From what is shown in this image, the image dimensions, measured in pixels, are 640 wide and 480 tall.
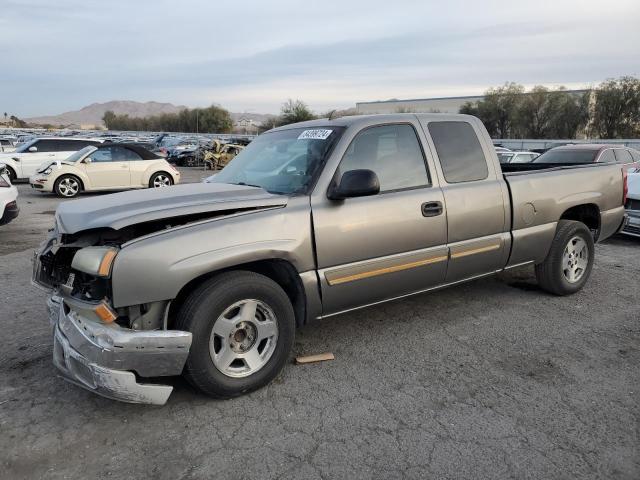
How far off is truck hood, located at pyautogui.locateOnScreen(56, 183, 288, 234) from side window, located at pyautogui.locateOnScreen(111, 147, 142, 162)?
41.0ft

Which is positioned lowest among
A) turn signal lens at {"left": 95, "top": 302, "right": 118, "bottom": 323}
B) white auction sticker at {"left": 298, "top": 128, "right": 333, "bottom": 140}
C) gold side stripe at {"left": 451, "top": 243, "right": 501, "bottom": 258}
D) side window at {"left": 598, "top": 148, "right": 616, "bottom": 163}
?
gold side stripe at {"left": 451, "top": 243, "right": 501, "bottom": 258}

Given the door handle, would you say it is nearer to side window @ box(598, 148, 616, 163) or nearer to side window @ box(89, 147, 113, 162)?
side window @ box(598, 148, 616, 163)

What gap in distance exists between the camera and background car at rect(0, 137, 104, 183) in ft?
57.1

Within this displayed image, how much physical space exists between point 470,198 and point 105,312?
120 inches

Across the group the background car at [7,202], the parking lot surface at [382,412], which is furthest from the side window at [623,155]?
the background car at [7,202]

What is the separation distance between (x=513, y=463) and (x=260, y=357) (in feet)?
5.47

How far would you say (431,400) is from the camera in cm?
337

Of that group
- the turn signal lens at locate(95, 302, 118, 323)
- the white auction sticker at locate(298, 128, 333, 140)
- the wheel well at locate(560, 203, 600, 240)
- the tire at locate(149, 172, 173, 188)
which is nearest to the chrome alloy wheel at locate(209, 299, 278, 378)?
the turn signal lens at locate(95, 302, 118, 323)

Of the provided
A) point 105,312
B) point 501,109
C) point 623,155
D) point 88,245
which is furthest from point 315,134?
point 501,109

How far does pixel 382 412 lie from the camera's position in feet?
10.6

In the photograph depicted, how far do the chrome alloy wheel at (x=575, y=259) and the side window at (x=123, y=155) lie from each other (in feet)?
44.1

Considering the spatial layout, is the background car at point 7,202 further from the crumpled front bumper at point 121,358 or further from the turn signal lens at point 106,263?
the turn signal lens at point 106,263

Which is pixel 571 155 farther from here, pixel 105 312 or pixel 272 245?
pixel 105 312

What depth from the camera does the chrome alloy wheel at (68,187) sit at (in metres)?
14.8
